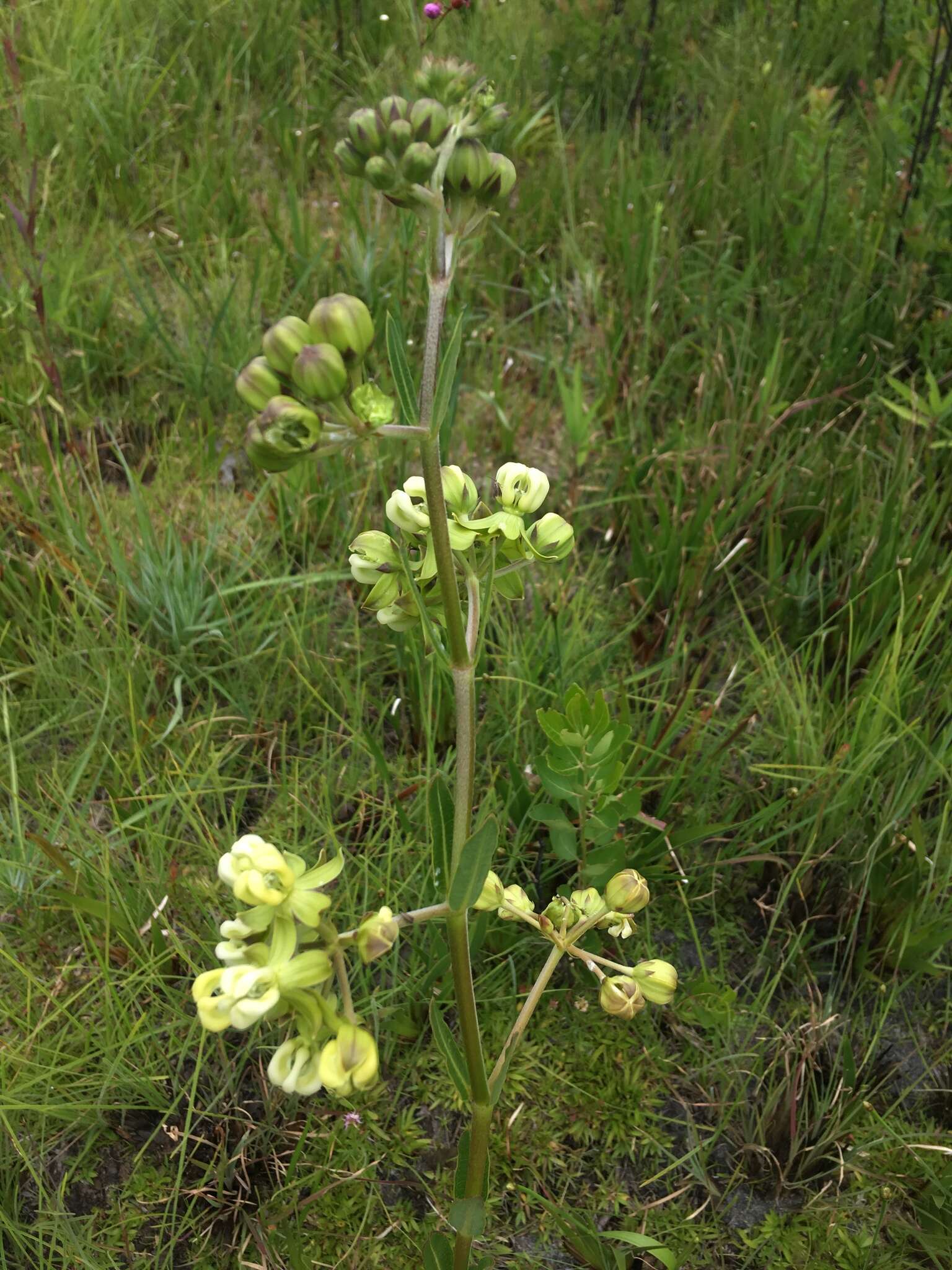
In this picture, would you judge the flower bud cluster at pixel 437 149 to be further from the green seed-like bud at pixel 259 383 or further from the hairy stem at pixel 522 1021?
the hairy stem at pixel 522 1021

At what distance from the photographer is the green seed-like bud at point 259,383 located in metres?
1.02

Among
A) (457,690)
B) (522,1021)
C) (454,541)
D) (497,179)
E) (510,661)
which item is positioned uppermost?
(497,179)

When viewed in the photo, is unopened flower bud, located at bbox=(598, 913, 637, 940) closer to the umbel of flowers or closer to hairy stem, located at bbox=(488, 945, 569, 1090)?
hairy stem, located at bbox=(488, 945, 569, 1090)

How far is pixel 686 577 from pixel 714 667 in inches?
9.3

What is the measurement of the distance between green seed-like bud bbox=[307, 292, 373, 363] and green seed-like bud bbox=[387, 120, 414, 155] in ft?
0.60

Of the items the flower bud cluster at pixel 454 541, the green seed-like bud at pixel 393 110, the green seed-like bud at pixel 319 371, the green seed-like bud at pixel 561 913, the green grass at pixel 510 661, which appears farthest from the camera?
→ the green grass at pixel 510 661

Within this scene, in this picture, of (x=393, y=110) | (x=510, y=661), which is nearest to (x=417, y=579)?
(x=393, y=110)

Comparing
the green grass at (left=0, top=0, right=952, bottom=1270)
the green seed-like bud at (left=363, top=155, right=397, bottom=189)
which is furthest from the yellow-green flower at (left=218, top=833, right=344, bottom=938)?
the green seed-like bud at (left=363, top=155, right=397, bottom=189)

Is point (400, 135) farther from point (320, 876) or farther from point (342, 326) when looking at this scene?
point (320, 876)

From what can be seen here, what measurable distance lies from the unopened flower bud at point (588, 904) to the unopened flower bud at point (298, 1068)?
0.44 m

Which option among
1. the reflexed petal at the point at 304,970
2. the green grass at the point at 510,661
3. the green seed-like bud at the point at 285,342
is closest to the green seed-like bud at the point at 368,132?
the green seed-like bud at the point at 285,342

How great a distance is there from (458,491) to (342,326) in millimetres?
322

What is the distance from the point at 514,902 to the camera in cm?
135

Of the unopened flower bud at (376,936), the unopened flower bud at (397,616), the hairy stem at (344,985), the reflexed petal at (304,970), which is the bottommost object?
the hairy stem at (344,985)
